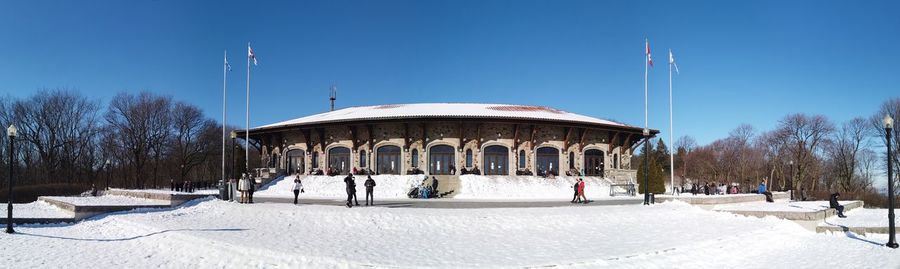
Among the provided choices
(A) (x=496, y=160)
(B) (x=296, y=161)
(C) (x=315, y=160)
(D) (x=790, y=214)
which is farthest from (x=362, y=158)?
(D) (x=790, y=214)

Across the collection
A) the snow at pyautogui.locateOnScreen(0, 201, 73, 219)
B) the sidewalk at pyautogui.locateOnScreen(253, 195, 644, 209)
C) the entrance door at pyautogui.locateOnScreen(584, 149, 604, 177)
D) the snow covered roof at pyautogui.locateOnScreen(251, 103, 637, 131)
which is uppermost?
the snow covered roof at pyautogui.locateOnScreen(251, 103, 637, 131)

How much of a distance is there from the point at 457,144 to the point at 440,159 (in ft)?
4.76

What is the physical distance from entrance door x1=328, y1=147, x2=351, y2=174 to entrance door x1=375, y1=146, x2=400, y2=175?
2.24 m

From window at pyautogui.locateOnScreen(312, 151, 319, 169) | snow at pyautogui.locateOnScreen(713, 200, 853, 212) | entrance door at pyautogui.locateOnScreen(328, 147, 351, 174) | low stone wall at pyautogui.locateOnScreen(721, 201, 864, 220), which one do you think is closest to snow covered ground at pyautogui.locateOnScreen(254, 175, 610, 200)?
entrance door at pyautogui.locateOnScreen(328, 147, 351, 174)

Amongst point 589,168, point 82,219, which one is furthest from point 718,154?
point 82,219

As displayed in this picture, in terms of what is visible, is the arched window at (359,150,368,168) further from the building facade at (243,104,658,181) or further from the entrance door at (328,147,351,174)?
the entrance door at (328,147,351,174)

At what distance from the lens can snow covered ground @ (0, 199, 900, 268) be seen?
10797 mm

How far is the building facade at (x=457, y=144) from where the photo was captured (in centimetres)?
3466

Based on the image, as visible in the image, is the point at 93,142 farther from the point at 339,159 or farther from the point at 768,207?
the point at 768,207

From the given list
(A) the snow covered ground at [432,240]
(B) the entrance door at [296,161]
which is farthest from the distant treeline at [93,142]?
(A) the snow covered ground at [432,240]

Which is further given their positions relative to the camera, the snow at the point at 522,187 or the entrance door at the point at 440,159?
the entrance door at the point at 440,159

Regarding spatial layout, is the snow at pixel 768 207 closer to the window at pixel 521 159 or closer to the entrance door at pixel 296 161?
the window at pixel 521 159

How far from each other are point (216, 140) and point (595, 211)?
175 ft

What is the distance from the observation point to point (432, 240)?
13172 millimetres
